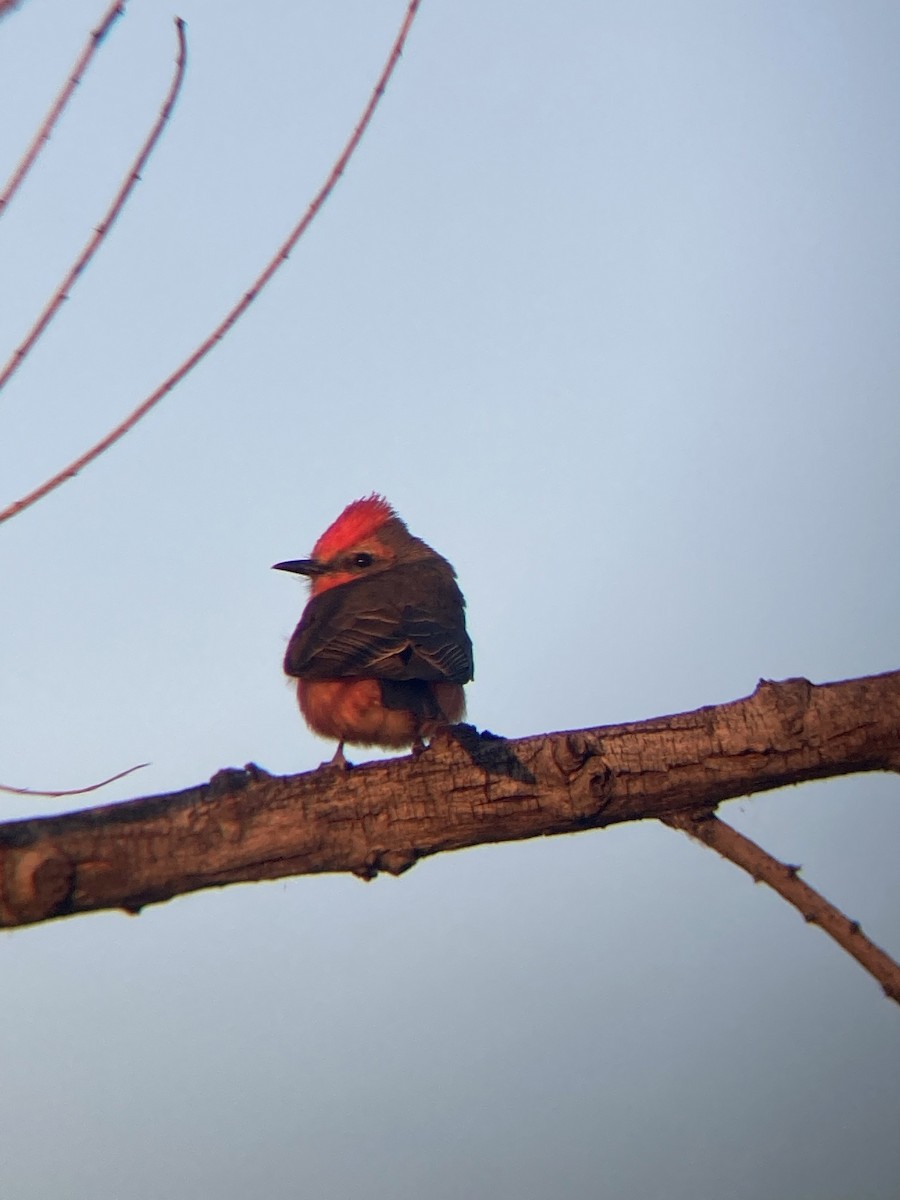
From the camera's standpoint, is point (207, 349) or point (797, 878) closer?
point (207, 349)

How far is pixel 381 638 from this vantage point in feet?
17.5

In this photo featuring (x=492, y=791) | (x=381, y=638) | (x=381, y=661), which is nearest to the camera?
(x=492, y=791)

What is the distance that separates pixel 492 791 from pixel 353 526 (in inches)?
153

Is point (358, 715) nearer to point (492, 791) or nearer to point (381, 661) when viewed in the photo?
point (381, 661)

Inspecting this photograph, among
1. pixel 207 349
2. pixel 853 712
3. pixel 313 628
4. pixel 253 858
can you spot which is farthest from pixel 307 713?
pixel 207 349

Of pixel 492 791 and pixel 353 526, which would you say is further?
pixel 353 526

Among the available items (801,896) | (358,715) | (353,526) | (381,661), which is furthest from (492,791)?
(353,526)

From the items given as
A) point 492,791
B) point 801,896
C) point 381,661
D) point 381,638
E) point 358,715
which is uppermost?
point 381,638

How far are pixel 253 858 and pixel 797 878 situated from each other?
1.32 metres

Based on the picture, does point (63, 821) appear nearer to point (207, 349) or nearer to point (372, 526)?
point (207, 349)

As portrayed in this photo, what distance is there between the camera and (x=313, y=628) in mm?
5719

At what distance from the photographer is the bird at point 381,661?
5.25 meters

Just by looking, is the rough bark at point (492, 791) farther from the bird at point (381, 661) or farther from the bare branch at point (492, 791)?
the bird at point (381, 661)

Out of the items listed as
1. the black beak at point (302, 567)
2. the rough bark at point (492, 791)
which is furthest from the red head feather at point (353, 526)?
the rough bark at point (492, 791)
